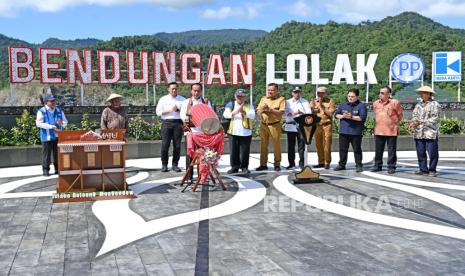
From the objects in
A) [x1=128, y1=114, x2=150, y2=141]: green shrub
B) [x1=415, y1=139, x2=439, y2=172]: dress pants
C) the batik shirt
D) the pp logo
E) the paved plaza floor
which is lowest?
the paved plaza floor

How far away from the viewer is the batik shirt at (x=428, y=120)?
916 cm

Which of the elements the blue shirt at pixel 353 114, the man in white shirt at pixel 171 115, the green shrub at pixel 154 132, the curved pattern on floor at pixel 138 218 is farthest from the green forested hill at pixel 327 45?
the curved pattern on floor at pixel 138 218

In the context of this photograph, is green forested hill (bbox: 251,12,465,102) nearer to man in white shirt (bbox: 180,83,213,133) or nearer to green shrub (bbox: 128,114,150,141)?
green shrub (bbox: 128,114,150,141)

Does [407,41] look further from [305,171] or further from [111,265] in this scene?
[111,265]

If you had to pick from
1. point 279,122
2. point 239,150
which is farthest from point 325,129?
point 239,150

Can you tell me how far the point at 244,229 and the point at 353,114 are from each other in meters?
5.17

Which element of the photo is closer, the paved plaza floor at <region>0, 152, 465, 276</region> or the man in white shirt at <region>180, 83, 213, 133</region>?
the paved plaza floor at <region>0, 152, 465, 276</region>

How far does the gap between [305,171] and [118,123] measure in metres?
3.65

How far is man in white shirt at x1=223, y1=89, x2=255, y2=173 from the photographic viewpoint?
9.37 metres

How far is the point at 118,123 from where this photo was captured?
870 centimetres

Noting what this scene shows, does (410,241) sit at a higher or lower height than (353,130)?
lower

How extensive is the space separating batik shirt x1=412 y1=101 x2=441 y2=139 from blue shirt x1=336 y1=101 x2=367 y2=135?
42.8 inches

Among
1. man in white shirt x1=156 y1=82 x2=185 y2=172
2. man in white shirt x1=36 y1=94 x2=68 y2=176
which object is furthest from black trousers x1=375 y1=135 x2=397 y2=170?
man in white shirt x1=36 y1=94 x2=68 y2=176

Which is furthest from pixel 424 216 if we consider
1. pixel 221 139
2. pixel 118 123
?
pixel 118 123
